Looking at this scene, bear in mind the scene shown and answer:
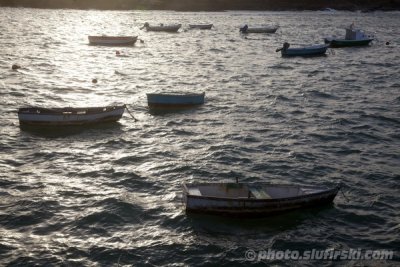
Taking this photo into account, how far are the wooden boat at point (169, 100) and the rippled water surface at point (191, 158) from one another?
1.21 meters

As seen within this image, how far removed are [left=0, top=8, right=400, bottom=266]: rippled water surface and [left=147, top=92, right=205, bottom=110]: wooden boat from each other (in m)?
1.21

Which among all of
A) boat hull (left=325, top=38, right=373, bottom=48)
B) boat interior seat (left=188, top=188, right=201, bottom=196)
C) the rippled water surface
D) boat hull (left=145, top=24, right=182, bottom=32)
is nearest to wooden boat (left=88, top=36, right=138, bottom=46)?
the rippled water surface

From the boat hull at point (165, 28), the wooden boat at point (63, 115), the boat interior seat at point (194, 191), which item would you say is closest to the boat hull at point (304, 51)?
the wooden boat at point (63, 115)

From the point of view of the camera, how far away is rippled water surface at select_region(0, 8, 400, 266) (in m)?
19.7

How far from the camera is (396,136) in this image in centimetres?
3272

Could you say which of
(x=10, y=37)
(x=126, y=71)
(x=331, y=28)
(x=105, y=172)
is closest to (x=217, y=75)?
(x=126, y=71)

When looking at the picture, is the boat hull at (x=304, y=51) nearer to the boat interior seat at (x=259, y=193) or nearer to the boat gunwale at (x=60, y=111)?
the boat gunwale at (x=60, y=111)

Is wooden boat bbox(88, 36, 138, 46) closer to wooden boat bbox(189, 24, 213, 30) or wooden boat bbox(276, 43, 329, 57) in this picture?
wooden boat bbox(276, 43, 329, 57)

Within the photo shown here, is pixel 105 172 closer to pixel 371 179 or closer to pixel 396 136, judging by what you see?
pixel 371 179

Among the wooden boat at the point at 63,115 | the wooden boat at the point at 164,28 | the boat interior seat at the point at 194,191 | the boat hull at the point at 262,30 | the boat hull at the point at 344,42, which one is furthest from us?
the wooden boat at the point at 164,28

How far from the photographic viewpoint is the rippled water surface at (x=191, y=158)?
19.7m

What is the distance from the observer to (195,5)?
524 feet

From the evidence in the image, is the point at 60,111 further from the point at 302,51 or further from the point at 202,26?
the point at 202,26

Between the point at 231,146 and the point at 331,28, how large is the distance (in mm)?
88925
